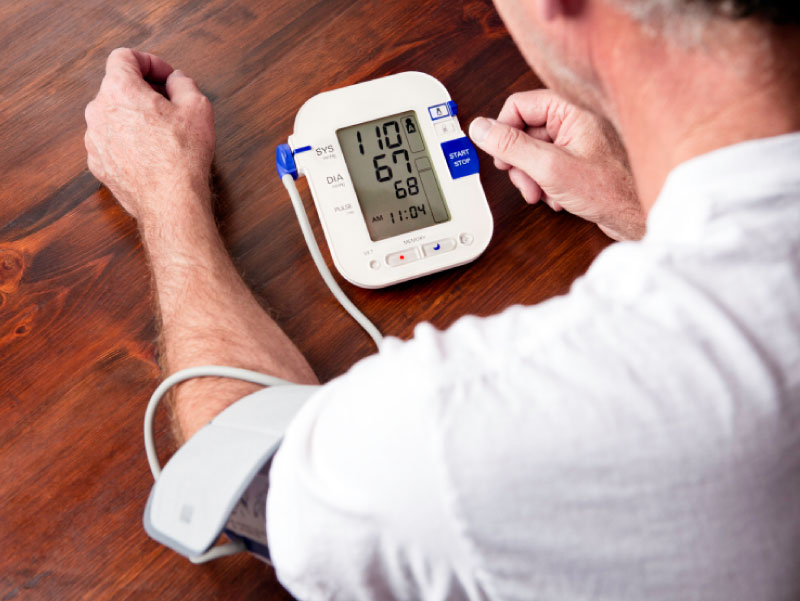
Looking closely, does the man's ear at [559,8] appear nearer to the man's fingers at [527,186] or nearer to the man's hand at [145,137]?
the man's fingers at [527,186]

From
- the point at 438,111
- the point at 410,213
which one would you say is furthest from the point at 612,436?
the point at 438,111

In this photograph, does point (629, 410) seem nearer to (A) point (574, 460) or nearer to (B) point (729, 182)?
(A) point (574, 460)

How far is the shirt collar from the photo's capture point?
1.69ft

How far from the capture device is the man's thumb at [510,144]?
37.9 inches

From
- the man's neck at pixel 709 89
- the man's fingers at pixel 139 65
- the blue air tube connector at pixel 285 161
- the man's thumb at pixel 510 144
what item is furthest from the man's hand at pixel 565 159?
the man's fingers at pixel 139 65

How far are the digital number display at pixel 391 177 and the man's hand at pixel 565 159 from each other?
9cm

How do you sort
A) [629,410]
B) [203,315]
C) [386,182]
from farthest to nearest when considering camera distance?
[386,182] < [203,315] < [629,410]

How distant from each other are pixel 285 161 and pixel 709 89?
552 millimetres

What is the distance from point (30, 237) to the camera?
3.05 feet


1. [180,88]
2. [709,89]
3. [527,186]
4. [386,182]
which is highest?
[180,88]

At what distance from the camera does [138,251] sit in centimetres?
93

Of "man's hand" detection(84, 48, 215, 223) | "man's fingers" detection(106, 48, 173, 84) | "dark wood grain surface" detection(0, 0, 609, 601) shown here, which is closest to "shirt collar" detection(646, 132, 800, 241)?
"dark wood grain surface" detection(0, 0, 609, 601)

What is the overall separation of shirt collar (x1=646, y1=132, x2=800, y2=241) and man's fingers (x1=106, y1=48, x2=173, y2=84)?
30.3 inches

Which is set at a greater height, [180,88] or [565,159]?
[180,88]
